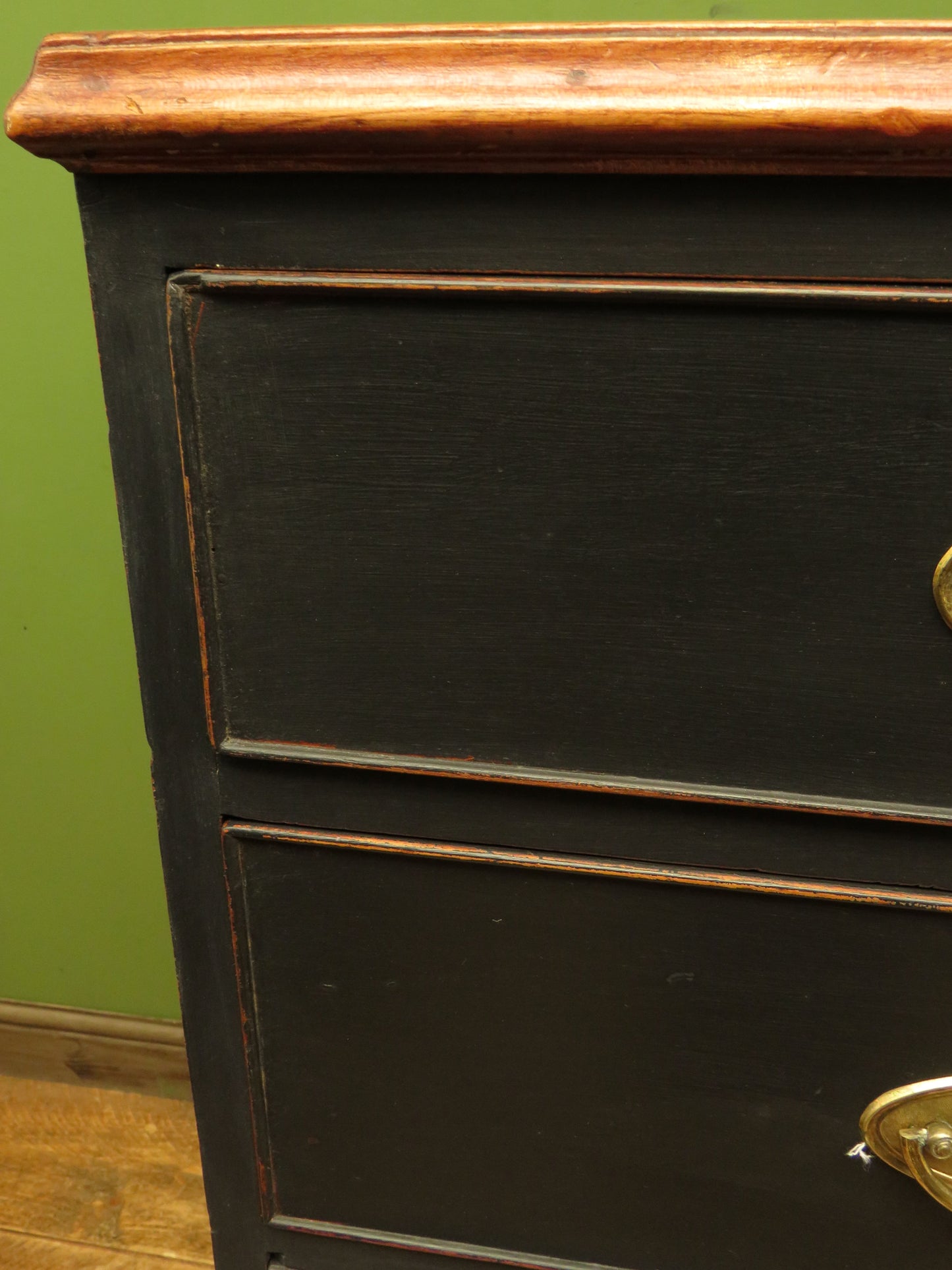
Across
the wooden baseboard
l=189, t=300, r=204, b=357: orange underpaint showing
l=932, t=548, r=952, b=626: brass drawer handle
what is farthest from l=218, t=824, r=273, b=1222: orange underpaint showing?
the wooden baseboard

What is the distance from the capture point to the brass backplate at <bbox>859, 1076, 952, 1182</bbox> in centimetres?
46

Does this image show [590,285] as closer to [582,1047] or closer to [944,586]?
[944,586]

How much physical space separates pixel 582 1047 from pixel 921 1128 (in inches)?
5.9

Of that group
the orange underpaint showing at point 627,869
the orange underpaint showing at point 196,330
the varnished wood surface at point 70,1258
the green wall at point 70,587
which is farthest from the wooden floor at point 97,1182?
the orange underpaint showing at point 196,330

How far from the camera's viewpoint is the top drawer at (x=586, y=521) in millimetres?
380

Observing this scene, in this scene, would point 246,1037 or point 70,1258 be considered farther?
point 70,1258

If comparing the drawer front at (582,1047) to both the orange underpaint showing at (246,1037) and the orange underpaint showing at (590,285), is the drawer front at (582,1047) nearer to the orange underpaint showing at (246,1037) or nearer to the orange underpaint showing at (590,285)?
the orange underpaint showing at (246,1037)

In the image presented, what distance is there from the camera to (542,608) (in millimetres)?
420

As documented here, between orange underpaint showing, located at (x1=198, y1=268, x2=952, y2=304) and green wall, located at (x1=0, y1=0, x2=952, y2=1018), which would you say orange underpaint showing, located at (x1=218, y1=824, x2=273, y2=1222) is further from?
green wall, located at (x1=0, y1=0, x2=952, y2=1018)

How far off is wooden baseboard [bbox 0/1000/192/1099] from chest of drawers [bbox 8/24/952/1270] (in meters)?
0.66

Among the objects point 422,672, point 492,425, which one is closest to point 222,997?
point 422,672

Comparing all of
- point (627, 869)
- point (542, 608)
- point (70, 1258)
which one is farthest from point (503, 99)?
point (70, 1258)

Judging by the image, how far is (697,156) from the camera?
35cm

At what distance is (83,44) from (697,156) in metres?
0.22
